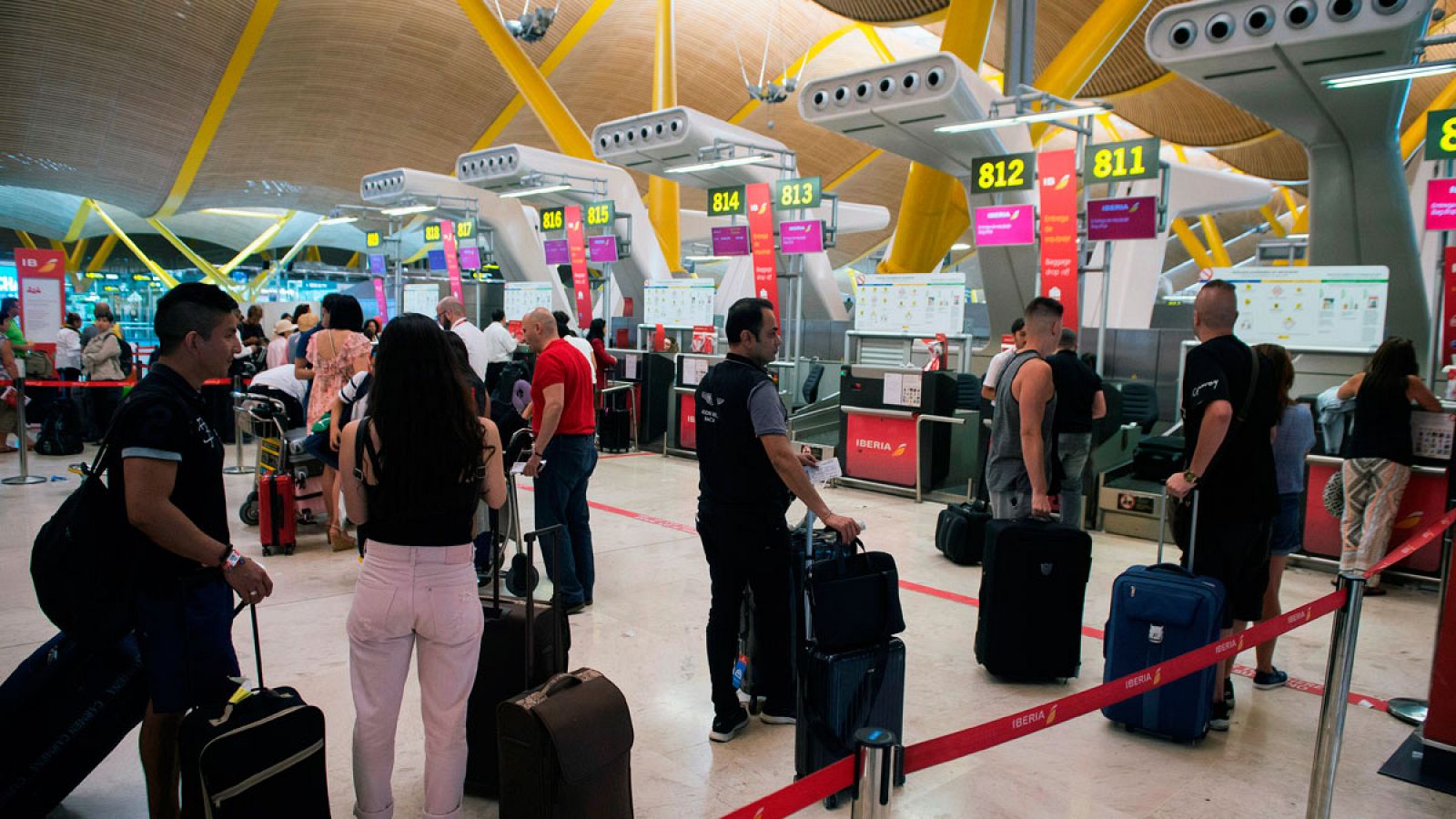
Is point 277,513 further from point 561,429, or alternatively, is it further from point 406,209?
point 406,209

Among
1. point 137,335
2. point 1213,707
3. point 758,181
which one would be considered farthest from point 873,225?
point 137,335

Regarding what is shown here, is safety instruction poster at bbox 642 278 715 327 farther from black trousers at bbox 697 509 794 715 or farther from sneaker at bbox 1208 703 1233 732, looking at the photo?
sneaker at bbox 1208 703 1233 732

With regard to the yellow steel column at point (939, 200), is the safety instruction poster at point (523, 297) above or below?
below

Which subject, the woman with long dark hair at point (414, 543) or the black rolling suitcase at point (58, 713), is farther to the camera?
the black rolling suitcase at point (58, 713)

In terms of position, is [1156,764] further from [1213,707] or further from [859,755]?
[859,755]

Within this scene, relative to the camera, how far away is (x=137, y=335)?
123 ft

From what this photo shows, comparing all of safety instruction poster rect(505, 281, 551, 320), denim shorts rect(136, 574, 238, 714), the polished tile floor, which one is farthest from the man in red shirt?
safety instruction poster rect(505, 281, 551, 320)

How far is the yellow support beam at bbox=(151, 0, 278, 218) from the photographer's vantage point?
826 inches

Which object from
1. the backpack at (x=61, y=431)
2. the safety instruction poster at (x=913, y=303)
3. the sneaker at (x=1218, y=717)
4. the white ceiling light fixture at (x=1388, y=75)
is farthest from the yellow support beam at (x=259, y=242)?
the sneaker at (x=1218, y=717)

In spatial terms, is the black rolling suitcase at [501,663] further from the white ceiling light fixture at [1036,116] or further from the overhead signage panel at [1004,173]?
the overhead signage panel at [1004,173]

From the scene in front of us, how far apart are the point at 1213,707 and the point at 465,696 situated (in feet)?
9.52

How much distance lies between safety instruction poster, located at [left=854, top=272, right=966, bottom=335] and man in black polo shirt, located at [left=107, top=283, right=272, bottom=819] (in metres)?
7.71

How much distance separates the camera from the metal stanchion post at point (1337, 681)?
2.45 meters

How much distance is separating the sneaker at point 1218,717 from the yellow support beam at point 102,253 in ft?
176
